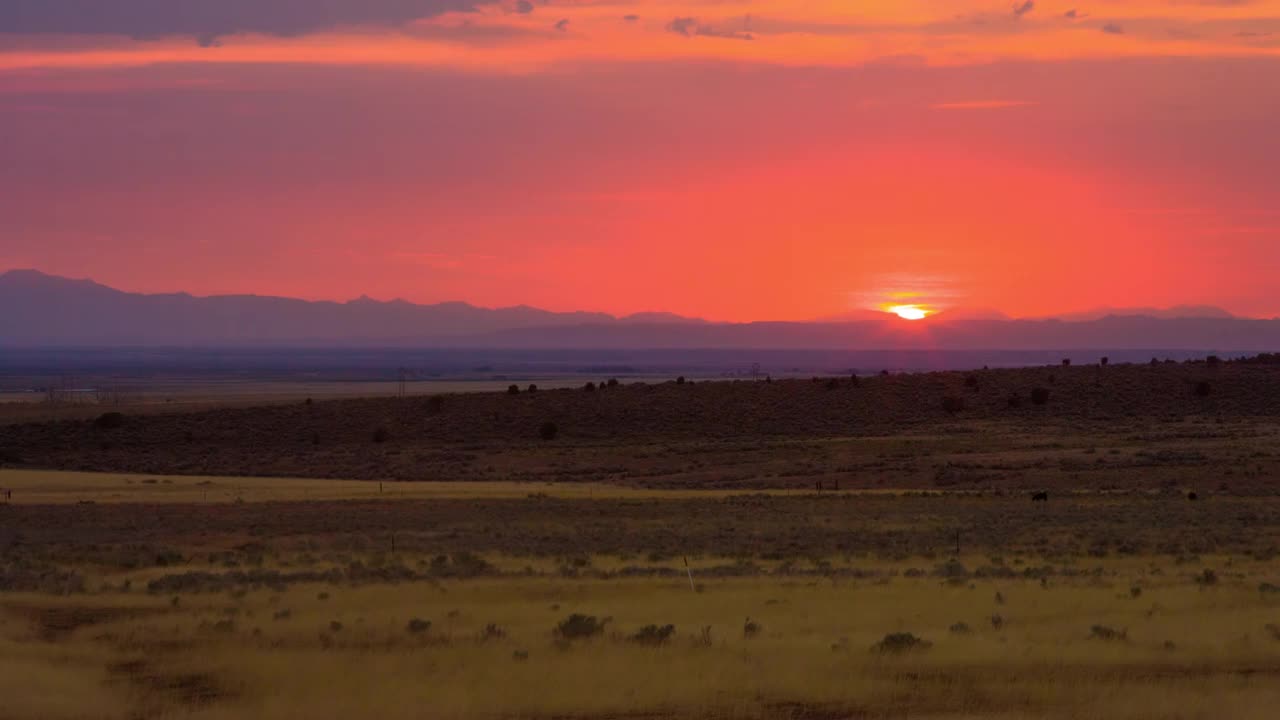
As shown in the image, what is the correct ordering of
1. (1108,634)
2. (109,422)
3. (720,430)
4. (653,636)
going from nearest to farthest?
(653,636) < (1108,634) < (720,430) < (109,422)

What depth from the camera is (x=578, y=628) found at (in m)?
19.0

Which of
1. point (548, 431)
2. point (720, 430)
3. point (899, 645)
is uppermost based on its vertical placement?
point (899, 645)

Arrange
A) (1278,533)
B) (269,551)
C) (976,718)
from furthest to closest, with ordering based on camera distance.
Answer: (1278,533), (269,551), (976,718)

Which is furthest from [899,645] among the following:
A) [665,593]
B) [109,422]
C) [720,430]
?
[109,422]

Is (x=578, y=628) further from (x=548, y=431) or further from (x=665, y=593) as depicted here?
(x=548, y=431)

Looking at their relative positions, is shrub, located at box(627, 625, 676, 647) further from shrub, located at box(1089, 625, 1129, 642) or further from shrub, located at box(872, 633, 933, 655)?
shrub, located at box(1089, 625, 1129, 642)

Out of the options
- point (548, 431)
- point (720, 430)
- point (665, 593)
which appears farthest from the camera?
point (720, 430)

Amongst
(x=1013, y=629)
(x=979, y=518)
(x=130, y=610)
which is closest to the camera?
(x=1013, y=629)

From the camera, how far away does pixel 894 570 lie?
25.5 meters

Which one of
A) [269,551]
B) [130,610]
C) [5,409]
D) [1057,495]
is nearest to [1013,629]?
[130,610]

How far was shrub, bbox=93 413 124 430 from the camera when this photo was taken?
270 feet

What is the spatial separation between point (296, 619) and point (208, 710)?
5095mm

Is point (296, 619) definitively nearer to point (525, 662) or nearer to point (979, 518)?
point (525, 662)

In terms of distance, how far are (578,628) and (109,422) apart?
231 ft
